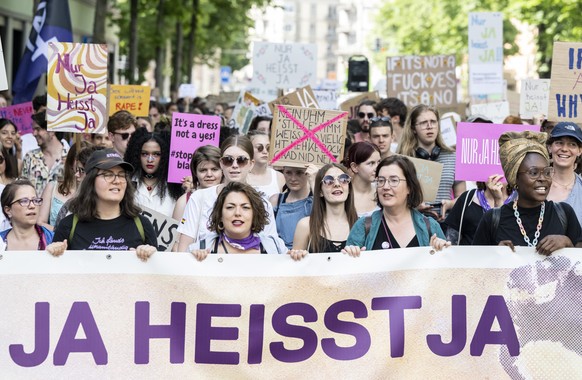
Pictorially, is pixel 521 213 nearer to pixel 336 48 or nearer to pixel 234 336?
pixel 234 336

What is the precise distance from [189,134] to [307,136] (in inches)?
49.6

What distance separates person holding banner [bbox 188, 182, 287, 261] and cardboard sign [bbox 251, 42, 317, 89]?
1171 cm

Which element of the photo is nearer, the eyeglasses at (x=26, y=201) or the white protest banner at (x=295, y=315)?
the white protest banner at (x=295, y=315)

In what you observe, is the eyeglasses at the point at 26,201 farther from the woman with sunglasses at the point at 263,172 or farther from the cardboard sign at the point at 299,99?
the cardboard sign at the point at 299,99

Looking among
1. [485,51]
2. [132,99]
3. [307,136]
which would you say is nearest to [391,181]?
[307,136]

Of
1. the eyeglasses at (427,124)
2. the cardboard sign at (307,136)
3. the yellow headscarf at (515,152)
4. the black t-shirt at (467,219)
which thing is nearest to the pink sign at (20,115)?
the cardboard sign at (307,136)

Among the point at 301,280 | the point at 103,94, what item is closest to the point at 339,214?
the point at 301,280

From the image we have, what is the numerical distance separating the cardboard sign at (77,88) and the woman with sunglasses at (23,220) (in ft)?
8.78

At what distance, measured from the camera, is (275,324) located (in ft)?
20.6

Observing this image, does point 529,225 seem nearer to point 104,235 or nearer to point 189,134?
point 104,235

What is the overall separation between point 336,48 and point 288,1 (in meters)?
8.50

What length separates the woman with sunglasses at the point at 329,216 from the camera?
7195 mm

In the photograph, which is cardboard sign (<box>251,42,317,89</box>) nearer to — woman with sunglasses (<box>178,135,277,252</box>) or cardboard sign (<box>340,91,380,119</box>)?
cardboard sign (<box>340,91,380,119</box>)

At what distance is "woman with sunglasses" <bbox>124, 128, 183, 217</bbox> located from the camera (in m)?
9.16
